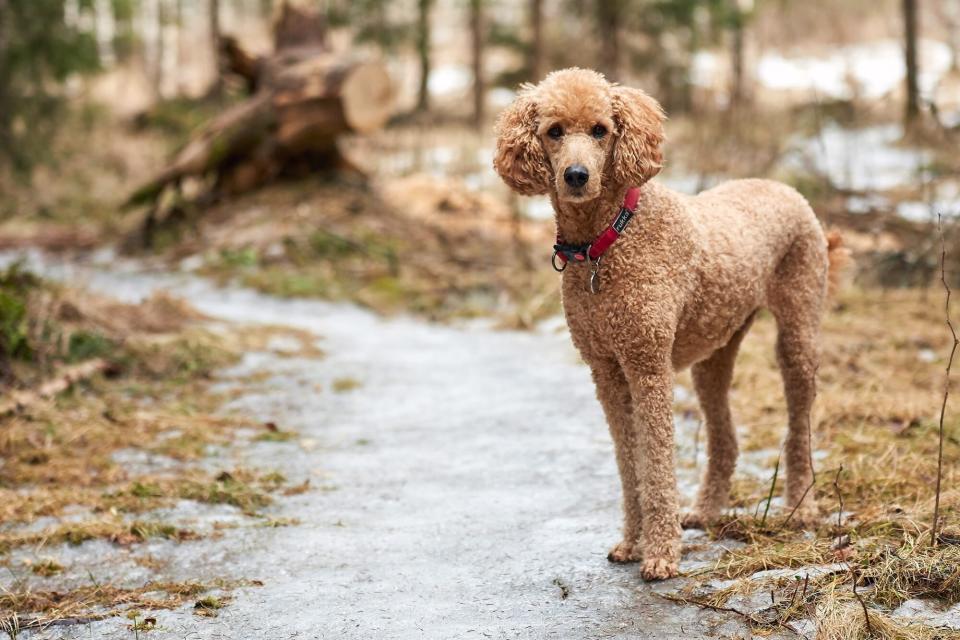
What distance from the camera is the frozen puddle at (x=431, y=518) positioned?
3145 millimetres

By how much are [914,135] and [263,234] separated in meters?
9.68

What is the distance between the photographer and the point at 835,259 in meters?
4.26

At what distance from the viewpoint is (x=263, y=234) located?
35.4ft

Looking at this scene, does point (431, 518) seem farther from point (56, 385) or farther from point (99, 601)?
point (56, 385)

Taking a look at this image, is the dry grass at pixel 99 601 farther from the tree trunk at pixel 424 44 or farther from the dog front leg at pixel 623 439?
the tree trunk at pixel 424 44

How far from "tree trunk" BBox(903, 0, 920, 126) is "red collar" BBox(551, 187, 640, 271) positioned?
43.3 feet

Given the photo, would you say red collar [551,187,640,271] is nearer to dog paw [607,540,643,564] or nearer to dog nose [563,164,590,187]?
dog nose [563,164,590,187]

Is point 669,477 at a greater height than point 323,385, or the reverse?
point 669,477

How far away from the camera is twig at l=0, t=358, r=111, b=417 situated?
5.38 meters

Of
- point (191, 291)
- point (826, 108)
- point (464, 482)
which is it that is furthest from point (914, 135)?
point (464, 482)

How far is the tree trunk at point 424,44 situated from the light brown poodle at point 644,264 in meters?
17.7

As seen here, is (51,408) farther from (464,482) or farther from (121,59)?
(121,59)

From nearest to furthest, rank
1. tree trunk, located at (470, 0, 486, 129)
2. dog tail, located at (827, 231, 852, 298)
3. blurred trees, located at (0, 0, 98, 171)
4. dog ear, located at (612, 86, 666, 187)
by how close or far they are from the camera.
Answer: dog ear, located at (612, 86, 666, 187) < dog tail, located at (827, 231, 852, 298) < blurred trees, located at (0, 0, 98, 171) < tree trunk, located at (470, 0, 486, 129)

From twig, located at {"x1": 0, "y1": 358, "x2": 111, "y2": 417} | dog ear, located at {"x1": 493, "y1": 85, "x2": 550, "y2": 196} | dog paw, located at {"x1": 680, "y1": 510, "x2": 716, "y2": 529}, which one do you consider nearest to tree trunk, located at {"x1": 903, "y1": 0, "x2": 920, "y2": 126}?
dog paw, located at {"x1": 680, "y1": 510, "x2": 716, "y2": 529}
